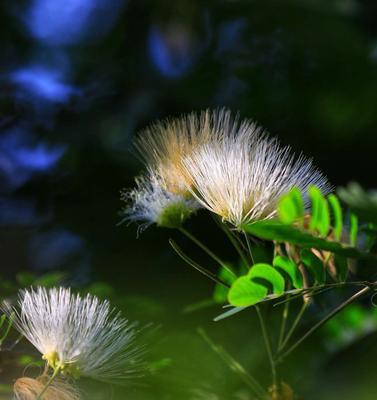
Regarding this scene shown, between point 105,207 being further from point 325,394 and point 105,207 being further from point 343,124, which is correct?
point 325,394

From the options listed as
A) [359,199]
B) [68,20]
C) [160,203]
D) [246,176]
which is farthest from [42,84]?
[359,199]

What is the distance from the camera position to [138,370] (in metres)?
0.45

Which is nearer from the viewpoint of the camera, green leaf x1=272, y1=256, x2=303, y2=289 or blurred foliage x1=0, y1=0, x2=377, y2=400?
green leaf x1=272, y1=256, x2=303, y2=289

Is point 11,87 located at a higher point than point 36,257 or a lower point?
higher

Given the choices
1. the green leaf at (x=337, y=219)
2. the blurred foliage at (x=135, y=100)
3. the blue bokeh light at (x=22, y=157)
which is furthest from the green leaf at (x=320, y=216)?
the blue bokeh light at (x=22, y=157)

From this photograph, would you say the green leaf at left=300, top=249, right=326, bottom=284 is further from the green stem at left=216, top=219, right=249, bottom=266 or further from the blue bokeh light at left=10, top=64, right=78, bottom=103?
the blue bokeh light at left=10, top=64, right=78, bottom=103

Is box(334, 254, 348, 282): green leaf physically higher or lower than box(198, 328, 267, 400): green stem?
higher

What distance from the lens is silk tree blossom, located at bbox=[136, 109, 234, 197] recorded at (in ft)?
1.48

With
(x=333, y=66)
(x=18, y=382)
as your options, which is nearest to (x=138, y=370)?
(x=18, y=382)

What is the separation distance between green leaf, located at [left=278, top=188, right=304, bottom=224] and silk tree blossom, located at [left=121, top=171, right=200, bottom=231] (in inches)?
6.6

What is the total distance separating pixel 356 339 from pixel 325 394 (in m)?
0.13

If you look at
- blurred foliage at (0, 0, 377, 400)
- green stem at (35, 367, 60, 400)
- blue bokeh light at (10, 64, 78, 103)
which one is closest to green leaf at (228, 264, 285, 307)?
green stem at (35, 367, 60, 400)

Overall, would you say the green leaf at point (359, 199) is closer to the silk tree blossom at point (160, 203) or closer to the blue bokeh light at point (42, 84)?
the silk tree blossom at point (160, 203)

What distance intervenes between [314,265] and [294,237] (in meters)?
0.09
